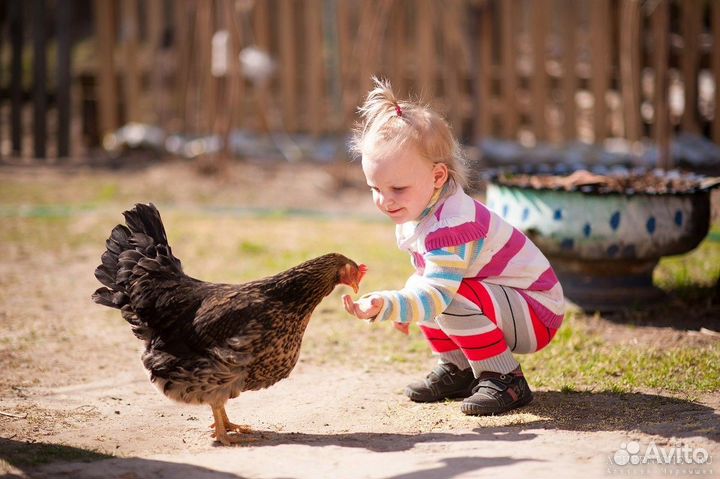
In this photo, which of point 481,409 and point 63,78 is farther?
point 63,78

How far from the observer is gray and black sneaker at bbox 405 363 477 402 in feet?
12.8

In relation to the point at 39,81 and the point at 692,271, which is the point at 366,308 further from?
the point at 39,81

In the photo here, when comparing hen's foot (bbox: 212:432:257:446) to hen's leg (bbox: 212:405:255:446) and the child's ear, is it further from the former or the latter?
the child's ear

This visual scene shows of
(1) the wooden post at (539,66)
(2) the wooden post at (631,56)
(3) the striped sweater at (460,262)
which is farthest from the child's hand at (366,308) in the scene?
(1) the wooden post at (539,66)

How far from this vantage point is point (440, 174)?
3588 mm

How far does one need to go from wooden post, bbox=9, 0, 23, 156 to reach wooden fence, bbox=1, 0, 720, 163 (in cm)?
94

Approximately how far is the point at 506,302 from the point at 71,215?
18.3 ft

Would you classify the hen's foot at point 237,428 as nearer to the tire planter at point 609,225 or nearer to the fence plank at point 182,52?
the tire planter at point 609,225

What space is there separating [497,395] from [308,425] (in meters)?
0.80

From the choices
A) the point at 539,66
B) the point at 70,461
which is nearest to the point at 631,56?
the point at 539,66

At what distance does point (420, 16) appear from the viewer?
34.2 feet

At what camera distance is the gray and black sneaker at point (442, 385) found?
390 cm

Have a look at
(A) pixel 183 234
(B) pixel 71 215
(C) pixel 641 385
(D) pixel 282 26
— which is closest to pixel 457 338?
(C) pixel 641 385

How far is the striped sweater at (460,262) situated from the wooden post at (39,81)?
8.01 metres
